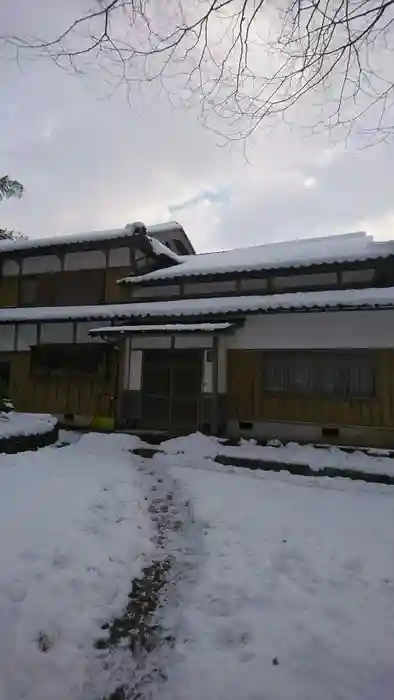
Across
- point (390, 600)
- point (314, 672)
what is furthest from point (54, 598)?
point (390, 600)

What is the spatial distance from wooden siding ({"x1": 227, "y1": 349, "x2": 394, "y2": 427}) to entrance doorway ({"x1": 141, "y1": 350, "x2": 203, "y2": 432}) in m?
1.08

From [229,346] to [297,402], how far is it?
6.93ft

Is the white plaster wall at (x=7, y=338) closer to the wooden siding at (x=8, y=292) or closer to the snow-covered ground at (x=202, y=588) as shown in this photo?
the wooden siding at (x=8, y=292)

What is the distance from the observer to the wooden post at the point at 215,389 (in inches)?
410

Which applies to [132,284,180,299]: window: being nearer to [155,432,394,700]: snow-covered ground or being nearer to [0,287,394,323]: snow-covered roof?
[0,287,394,323]: snow-covered roof

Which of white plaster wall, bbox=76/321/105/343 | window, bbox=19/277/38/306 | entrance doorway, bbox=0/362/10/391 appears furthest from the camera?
window, bbox=19/277/38/306

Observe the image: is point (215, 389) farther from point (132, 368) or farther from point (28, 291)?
point (28, 291)

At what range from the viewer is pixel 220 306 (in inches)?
439

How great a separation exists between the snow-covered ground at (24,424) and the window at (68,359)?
2316mm

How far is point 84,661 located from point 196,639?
684 millimetres

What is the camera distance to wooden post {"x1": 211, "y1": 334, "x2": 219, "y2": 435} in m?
10.4

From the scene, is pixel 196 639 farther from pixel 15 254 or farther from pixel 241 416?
pixel 15 254

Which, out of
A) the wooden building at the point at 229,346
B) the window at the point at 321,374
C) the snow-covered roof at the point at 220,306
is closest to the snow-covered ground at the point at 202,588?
the window at the point at 321,374

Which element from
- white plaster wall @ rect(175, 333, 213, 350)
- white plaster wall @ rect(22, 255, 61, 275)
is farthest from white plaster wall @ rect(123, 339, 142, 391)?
white plaster wall @ rect(22, 255, 61, 275)
